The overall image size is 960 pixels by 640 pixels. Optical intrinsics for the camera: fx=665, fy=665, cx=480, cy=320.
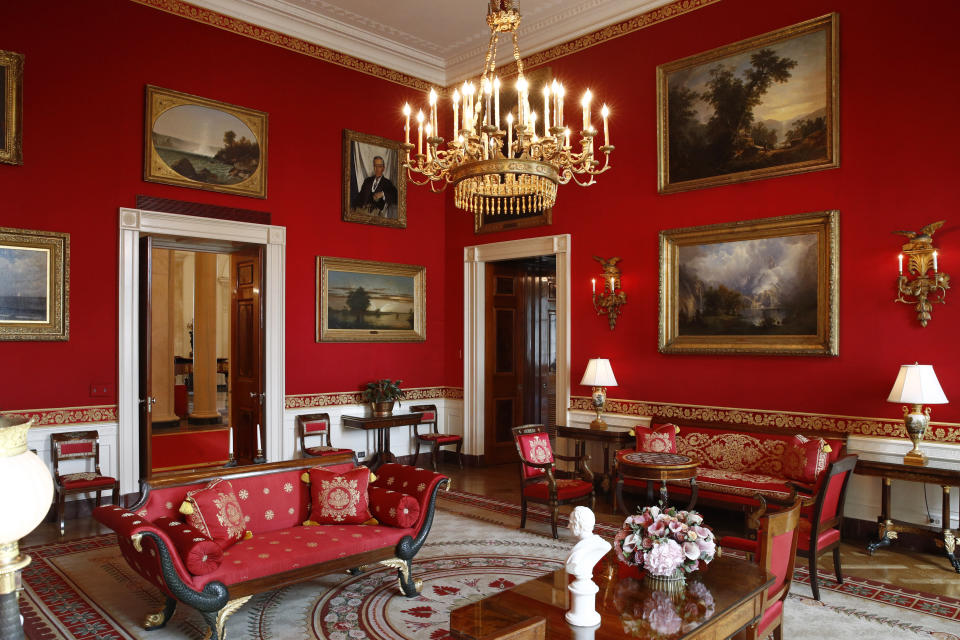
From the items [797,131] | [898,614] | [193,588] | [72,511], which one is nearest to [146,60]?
[72,511]

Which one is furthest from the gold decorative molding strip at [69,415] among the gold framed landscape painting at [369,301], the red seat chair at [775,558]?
the red seat chair at [775,558]

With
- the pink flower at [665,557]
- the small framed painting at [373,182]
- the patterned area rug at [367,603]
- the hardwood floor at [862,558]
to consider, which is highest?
the small framed painting at [373,182]

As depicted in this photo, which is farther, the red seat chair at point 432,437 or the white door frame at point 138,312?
the red seat chair at point 432,437

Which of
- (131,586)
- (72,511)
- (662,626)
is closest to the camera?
(662,626)

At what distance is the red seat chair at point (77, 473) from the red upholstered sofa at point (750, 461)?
528 centimetres

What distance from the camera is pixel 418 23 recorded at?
871 cm

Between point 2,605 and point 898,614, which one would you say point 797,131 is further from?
point 2,605

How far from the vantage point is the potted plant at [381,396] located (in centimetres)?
881

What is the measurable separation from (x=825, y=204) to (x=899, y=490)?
2694 mm

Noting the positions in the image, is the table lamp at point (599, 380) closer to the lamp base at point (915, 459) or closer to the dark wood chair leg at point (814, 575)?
the lamp base at point (915, 459)

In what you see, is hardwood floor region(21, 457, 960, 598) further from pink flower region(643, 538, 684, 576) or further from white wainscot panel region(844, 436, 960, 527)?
pink flower region(643, 538, 684, 576)

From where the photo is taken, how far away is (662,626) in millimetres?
2936

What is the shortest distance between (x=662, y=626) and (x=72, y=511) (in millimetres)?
6206

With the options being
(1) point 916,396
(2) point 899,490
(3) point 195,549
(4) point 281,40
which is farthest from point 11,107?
(2) point 899,490
